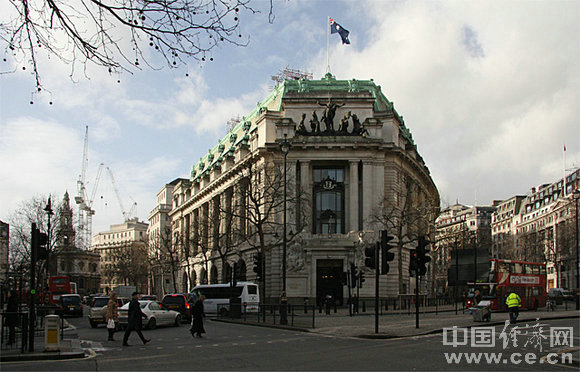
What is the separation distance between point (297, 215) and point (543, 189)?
87729 millimetres

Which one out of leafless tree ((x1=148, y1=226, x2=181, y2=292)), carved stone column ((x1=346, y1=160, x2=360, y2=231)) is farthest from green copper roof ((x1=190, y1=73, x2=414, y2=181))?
leafless tree ((x1=148, y1=226, x2=181, y2=292))

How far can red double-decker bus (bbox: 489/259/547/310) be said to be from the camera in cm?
4688

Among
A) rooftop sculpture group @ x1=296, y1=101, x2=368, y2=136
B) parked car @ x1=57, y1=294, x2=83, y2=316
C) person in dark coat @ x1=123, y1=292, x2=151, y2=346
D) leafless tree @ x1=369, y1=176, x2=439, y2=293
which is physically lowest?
parked car @ x1=57, y1=294, x2=83, y2=316

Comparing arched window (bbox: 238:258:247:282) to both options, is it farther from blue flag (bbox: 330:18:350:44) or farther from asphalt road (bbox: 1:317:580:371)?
asphalt road (bbox: 1:317:580:371)

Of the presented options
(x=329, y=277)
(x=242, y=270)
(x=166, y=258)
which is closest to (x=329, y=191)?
(x=329, y=277)

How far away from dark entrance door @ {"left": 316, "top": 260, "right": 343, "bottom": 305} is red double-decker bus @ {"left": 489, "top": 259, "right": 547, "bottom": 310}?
1758cm

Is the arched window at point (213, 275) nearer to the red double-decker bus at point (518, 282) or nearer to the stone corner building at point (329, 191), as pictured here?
the stone corner building at point (329, 191)

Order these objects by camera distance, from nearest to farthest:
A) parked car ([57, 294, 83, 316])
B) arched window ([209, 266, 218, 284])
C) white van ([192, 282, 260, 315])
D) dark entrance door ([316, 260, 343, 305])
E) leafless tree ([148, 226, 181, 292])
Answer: parked car ([57, 294, 83, 316]) < white van ([192, 282, 260, 315]) < dark entrance door ([316, 260, 343, 305]) < leafless tree ([148, 226, 181, 292]) < arched window ([209, 266, 218, 284])

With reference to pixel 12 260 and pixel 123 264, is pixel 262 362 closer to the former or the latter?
pixel 12 260

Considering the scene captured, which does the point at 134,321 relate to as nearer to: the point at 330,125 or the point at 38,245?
the point at 38,245

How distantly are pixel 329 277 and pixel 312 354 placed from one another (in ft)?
148

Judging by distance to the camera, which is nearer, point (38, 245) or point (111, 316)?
point (38, 245)

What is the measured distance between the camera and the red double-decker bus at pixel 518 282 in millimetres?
46875

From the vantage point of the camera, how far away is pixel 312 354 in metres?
16.7
